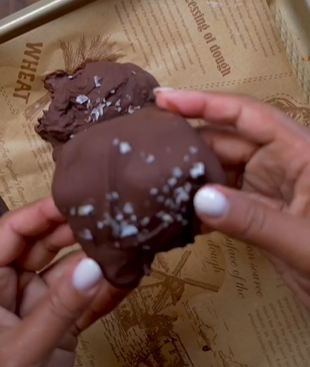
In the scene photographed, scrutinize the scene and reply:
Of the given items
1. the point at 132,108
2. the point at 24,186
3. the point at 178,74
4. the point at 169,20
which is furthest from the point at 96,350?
the point at 169,20

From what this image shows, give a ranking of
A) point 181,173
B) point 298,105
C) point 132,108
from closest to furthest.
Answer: point 181,173 < point 132,108 < point 298,105

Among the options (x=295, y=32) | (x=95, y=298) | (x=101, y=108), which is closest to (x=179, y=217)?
(x=95, y=298)

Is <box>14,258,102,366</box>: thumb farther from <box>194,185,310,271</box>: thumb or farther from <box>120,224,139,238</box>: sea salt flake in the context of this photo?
<box>194,185,310,271</box>: thumb

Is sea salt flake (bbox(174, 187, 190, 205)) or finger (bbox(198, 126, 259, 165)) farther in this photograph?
finger (bbox(198, 126, 259, 165))

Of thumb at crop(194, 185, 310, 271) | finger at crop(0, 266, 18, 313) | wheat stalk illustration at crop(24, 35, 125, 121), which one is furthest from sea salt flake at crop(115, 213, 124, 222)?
wheat stalk illustration at crop(24, 35, 125, 121)

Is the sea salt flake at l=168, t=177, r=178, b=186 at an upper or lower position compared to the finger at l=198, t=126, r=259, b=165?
upper

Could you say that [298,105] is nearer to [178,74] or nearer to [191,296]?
[178,74]

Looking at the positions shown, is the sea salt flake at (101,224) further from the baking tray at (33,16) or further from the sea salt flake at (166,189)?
the baking tray at (33,16)
